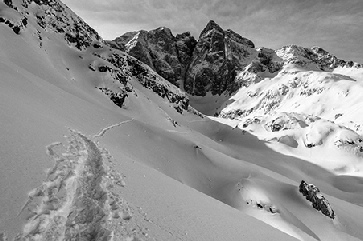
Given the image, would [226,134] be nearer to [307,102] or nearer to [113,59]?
[113,59]

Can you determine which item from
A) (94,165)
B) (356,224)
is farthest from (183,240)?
(356,224)

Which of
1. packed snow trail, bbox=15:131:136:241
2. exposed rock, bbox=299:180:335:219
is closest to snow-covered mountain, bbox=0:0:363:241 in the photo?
packed snow trail, bbox=15:131:136:241

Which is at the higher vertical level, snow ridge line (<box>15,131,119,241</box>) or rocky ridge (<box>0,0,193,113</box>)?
rocky ridge (<box>0,0,193,113</box>)

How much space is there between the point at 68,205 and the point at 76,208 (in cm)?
29

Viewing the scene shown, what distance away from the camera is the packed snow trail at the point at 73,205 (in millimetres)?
7035

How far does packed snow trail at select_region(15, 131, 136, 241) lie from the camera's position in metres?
7.04

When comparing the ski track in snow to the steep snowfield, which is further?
the steep snowfield

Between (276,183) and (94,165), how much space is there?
112ft

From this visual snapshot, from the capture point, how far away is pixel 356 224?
40.4 metres

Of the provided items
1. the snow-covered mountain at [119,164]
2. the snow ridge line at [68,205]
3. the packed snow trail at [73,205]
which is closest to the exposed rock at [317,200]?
the snow-covered mountain at [119,164]

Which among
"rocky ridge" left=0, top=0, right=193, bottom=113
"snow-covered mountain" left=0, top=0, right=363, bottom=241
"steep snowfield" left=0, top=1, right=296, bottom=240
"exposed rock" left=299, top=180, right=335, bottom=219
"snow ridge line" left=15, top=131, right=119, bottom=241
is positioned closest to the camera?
"snow ridge line" left=15, top=131, right=119, bottom=241

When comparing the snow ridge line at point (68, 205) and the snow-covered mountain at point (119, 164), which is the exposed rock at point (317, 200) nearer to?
the snow-covered mountain at point (119, 164)

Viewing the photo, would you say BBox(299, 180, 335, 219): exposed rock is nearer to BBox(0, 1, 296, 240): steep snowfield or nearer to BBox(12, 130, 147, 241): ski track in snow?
BBox(0, 1, 296, 240): steep snowfield

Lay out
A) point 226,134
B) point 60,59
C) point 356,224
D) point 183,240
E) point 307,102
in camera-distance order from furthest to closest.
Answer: point 307,102
point 226,134
point 60,59
point 356,224
point 183,240
